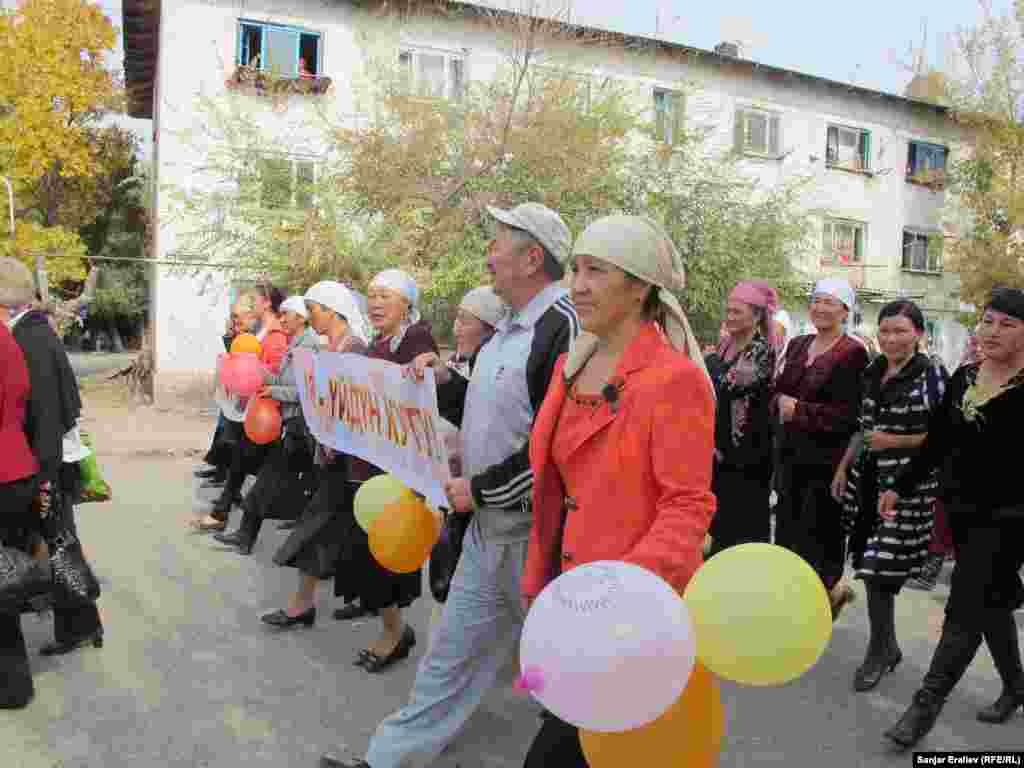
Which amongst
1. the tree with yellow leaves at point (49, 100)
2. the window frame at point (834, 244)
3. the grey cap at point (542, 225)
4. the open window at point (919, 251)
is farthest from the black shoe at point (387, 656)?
the open window at point (919, 251)

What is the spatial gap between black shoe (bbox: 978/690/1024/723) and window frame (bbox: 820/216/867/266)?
73.0 ft

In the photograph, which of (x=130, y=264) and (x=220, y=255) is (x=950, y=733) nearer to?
(x=220, y=255)

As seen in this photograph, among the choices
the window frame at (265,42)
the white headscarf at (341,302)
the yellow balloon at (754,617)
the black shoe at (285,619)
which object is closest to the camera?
the yellow balloon at (754,617)

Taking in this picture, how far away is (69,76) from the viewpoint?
859 inches

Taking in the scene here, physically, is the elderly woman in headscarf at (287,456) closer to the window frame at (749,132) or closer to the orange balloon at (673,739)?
the orange balloon at (673,739)

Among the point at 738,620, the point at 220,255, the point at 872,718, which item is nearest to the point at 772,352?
the point at 872,718

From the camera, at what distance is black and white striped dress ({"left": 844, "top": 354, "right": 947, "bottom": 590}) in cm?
454

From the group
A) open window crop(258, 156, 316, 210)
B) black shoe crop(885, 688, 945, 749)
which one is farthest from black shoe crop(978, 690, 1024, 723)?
open window crop(258, 156, 316, 210)

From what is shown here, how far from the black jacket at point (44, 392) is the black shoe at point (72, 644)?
947 millimetres

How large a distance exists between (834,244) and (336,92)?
14510 mm

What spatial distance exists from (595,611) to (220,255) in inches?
668

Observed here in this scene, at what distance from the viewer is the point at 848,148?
85.9ft

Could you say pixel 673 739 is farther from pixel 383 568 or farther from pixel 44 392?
pixel 44 392

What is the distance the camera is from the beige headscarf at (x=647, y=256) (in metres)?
2.46
